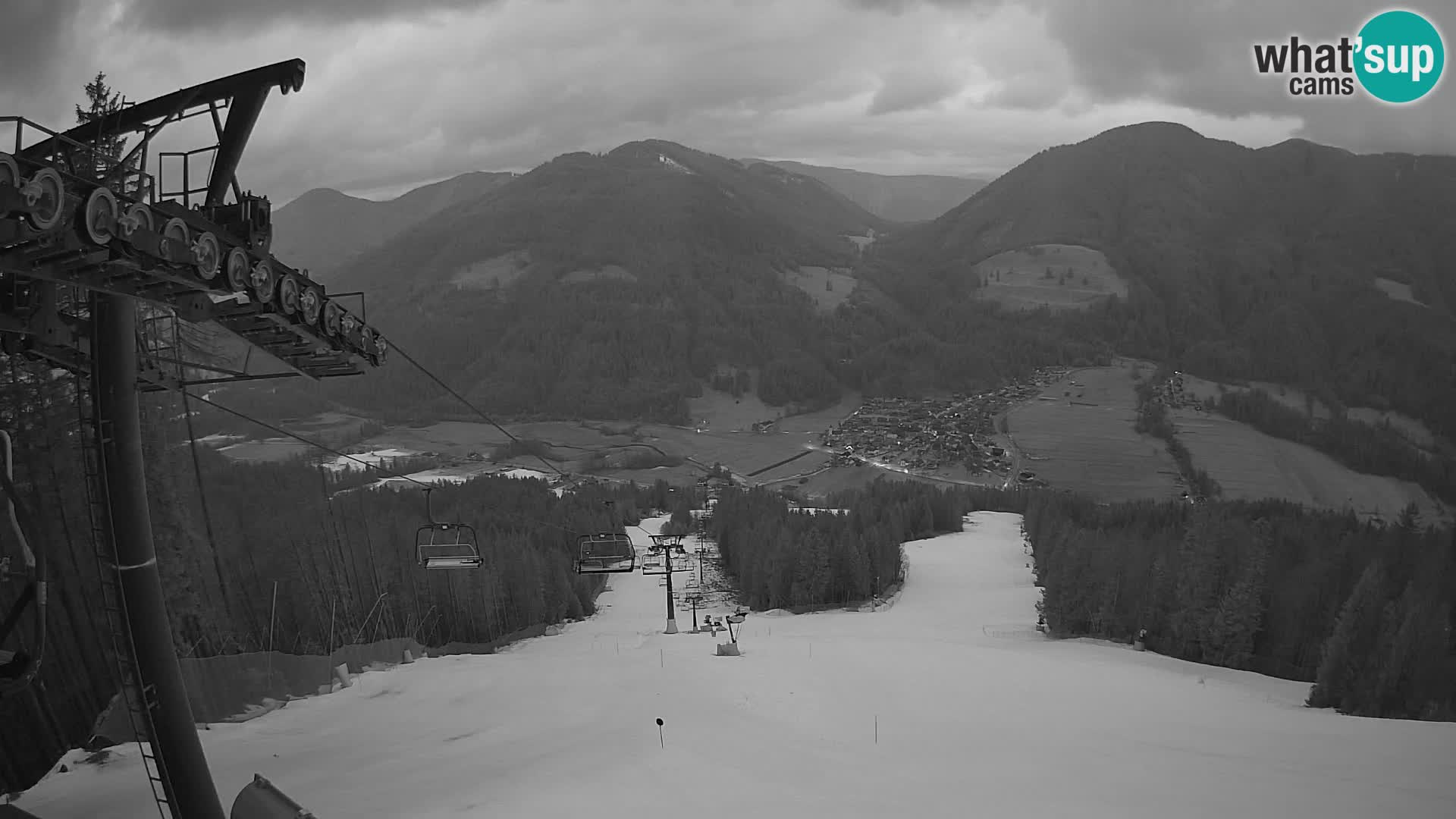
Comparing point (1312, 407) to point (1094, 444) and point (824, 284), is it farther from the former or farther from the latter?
point (824, 284)

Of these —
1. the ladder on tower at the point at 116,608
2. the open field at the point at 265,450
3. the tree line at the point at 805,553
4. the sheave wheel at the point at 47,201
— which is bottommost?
the tree line at the point at 805,553

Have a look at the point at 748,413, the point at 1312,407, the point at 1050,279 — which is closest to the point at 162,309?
the point at 1312,407

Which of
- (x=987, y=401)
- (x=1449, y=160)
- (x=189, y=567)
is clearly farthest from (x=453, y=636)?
(x=1449, y=160)

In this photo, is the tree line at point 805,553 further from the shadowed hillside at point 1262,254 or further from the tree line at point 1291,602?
the shadowed hillside at point 1262,254

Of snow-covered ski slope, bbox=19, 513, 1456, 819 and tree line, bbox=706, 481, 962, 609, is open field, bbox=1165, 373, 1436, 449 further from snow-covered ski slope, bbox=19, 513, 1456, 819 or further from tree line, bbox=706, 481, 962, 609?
snow-covered ski slope, bbox=19, 513, 1456, 819

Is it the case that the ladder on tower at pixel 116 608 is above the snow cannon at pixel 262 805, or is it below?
above

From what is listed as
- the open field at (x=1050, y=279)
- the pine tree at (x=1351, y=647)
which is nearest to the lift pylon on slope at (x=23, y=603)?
the pine tree at (x=1351, y=647)
